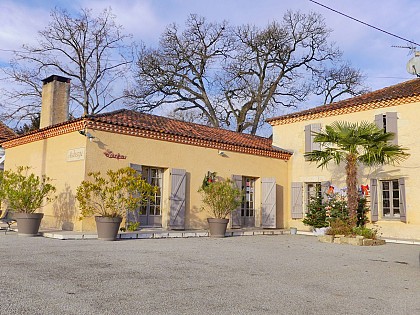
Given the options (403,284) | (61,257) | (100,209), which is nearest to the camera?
(403,284)

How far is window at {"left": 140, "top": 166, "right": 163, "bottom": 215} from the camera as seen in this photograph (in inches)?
500

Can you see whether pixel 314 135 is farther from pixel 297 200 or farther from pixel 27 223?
pixel 27 223

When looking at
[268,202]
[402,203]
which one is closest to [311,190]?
[268,202]

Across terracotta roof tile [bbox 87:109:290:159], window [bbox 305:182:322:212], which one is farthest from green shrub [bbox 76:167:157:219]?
window [bbox 305:182:322:212]

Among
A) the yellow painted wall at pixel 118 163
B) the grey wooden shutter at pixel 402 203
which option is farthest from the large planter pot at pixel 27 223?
the grey wooden shutter at pixel 402 203

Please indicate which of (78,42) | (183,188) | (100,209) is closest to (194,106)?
(78,42)

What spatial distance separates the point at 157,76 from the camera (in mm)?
27438

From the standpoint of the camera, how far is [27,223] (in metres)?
10.0

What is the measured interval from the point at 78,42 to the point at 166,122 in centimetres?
1378

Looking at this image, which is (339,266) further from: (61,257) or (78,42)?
(78,42)

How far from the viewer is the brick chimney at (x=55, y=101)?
46.0 ft

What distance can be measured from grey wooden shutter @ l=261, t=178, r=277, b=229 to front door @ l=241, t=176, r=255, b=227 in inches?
16.4

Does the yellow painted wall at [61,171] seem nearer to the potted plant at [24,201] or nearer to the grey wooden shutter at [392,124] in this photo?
the potted plant at [24,201]

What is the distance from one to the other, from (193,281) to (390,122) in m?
11.1
